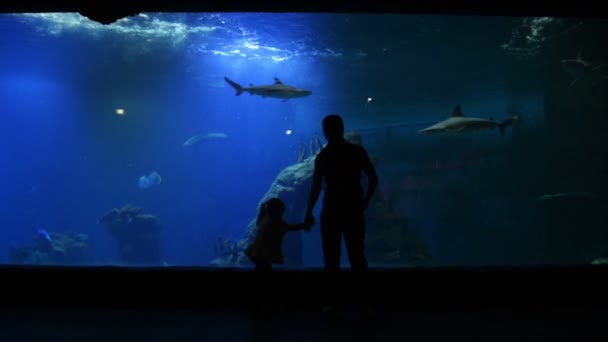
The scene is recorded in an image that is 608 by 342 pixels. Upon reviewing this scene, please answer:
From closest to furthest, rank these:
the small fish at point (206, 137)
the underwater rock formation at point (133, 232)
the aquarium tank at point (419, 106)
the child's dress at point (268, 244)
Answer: the child's dress at point (268, 244)
the aquarium tank at point (419, 106)
the underwater rock formation at point (133, 232)
the small fish at point (206, 137)

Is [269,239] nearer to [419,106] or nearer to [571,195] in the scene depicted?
[571,195]

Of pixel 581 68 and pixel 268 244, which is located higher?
pixel 581 68

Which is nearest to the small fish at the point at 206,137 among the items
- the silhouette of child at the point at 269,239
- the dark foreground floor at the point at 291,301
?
the dark foreground floor at the point at 291,301

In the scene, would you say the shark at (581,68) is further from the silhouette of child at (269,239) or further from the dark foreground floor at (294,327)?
the silhouette of child at (269,239)

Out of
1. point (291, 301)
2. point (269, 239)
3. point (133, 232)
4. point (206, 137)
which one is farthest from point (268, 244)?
point (206, 137)

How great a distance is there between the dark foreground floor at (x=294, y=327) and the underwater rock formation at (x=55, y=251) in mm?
21299

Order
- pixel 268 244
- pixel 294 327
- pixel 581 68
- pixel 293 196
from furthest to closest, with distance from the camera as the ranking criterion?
1. pixel 293 196
2. pixel 581 68
3. pixel 268 244
4. pixel 294 327

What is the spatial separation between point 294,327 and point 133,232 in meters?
21.0

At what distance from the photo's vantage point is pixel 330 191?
3.60 metres

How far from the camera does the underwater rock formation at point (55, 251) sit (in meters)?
21.9

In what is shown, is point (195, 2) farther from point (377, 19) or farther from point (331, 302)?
point (377, 19)

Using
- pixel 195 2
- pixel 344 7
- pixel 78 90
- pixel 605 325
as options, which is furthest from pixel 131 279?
pixel 78 90

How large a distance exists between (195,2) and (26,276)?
3.76 meters

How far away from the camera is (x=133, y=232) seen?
21484 millimetres
